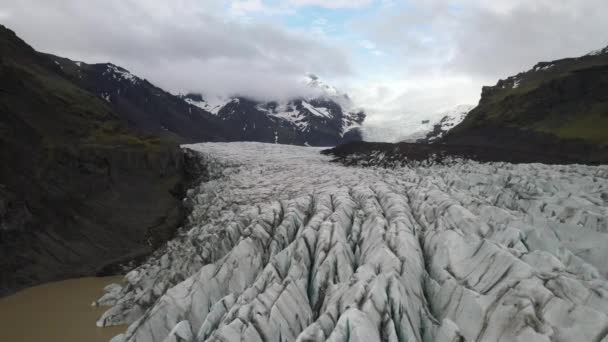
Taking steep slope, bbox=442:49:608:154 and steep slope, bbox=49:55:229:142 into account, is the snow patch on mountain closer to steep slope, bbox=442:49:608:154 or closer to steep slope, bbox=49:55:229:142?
steep slope, bbox=49:55:229:142

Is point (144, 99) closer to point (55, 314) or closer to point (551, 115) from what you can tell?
point (551, 115)

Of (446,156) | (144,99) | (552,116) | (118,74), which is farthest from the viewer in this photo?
(118,74)

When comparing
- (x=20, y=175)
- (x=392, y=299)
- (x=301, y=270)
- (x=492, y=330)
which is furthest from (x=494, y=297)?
(x=20, y=175)

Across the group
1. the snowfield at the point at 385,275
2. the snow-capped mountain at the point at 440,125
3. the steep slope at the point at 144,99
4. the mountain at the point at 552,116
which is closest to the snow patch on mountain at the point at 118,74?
the steep slope at the point at 144,99

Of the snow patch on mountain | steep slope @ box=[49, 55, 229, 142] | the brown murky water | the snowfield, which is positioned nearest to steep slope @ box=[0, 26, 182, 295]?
the brown murky water

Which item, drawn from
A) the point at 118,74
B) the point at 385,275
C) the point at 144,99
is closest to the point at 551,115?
the point at 385,275

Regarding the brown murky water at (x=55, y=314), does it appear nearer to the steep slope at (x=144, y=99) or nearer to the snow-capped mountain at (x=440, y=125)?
the snow-capped mountain at (x=440, y=125)
